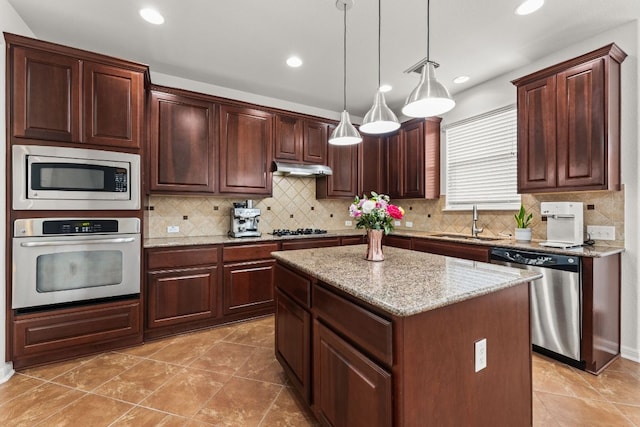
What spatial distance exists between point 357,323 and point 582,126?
2.65 m

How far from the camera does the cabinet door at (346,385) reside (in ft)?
3.72

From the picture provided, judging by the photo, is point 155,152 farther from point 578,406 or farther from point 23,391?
point 578,406

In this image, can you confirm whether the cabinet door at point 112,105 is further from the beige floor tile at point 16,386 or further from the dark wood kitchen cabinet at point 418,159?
the dark wood kitchen cabinet at point 418,159

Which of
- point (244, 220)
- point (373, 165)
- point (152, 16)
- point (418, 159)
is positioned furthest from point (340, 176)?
point (152, 16)

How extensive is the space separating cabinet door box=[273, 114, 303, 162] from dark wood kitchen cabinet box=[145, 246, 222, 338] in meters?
1.48

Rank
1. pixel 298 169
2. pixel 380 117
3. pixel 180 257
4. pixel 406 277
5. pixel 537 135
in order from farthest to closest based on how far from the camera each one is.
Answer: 1. pixel 298 169
2. pixel 180 257
3. pixel 537 135
4. pixel 380 117
5. pixel 406 277

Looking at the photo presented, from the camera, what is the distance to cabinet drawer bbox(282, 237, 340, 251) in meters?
3.59

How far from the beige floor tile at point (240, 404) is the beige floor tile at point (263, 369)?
2.5 inches

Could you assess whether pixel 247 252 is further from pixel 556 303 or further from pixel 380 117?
pixel 556 303

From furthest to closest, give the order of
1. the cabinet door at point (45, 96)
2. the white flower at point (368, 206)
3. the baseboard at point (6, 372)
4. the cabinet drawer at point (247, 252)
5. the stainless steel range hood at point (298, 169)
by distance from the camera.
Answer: the stainless steel range hood at point (298, 169), the cabinet drawer at point (247, 252), the cabinet door at point (45, 96), the baseboard at point (6, 372), the white flower at point (368, 206)

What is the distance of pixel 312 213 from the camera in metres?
4.54

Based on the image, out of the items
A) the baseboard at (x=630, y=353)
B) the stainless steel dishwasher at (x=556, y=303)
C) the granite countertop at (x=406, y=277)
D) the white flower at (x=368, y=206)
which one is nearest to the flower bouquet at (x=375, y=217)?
the white flower at (x=368, y=206)

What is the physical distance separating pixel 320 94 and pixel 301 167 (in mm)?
1054

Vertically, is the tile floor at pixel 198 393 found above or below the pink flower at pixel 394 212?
below
